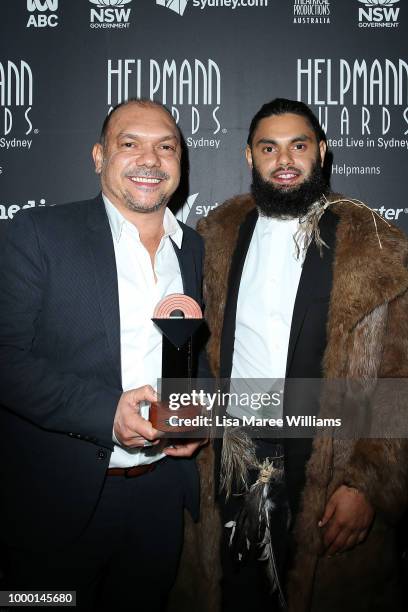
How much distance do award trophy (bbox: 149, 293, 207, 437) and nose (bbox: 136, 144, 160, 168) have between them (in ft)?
2.23

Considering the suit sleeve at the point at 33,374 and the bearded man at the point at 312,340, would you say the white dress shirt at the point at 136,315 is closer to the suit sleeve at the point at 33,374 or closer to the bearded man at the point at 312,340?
the suit sleeve at the point at 33,374

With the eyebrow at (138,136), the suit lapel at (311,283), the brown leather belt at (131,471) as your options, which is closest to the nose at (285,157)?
the suit lapel at (311,283)

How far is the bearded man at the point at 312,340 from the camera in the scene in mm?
1802

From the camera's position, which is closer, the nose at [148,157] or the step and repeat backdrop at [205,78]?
the nose at [148,157]

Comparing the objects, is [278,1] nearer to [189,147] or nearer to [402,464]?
[189,147]

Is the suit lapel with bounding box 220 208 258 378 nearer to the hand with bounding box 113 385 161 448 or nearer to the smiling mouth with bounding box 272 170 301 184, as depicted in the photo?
the smiling mouth with bounding box 272 170 301 184

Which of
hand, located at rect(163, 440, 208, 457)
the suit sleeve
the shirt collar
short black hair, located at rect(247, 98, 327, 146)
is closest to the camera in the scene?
the suit sleeve

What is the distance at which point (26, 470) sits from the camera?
1.63 m

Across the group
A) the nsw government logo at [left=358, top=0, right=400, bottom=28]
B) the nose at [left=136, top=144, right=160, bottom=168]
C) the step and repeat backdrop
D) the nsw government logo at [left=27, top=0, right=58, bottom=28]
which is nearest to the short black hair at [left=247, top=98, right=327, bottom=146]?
the step and repeat backdrop

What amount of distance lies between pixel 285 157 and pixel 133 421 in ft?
4.57

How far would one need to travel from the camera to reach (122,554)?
175cm

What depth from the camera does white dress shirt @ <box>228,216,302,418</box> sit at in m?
1.95

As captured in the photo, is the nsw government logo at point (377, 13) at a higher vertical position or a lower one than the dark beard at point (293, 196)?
higher

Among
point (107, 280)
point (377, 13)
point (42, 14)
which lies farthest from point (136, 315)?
point (377, 13)
